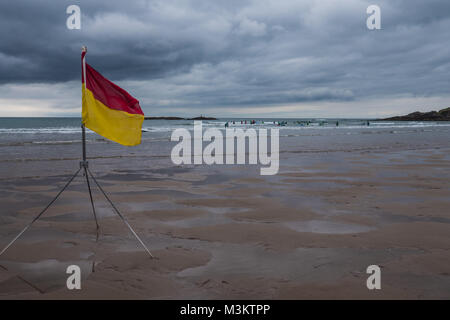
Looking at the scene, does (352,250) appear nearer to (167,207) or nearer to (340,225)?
(340,225)

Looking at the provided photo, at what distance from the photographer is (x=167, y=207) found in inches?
312

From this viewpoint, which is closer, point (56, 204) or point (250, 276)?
point (250, 276)

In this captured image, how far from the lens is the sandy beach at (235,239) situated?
4062 mm

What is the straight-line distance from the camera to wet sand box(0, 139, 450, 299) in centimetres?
405

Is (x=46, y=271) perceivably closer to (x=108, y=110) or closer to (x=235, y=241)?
(x=108, y=110)

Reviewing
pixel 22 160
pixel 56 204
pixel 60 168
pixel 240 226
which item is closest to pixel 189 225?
pixel 240 226

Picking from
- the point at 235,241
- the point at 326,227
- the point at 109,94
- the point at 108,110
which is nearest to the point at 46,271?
the point at 108,110

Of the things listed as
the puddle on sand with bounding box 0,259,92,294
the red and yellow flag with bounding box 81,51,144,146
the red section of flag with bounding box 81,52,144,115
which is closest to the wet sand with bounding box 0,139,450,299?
the puddle on sand with bounding box 0,259,92,294

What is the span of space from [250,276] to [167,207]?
A: 3.97m

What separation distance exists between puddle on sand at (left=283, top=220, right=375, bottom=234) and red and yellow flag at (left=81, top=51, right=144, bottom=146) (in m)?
3.29

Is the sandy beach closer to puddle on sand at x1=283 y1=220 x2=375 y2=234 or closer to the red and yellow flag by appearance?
puddle on sand at x1=283 y1=220 x2=375 y2=234

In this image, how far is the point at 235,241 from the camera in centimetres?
561

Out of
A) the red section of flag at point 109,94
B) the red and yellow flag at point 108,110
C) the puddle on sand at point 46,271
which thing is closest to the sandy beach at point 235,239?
the puddle on sand at point 46,271

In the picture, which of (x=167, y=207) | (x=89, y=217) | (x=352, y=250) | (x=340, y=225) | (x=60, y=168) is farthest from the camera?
(x=60, y=168)
